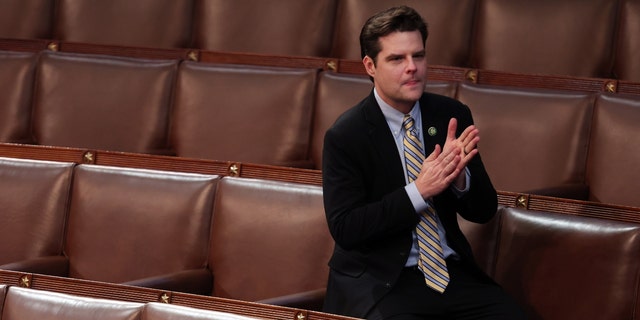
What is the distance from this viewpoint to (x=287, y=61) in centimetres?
73

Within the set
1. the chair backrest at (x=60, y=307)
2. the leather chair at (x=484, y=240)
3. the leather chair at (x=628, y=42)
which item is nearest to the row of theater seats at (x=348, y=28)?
the leather chair at (x=628, y=42)

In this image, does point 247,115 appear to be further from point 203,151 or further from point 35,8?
point 35,8

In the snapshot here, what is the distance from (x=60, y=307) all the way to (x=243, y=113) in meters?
0.29

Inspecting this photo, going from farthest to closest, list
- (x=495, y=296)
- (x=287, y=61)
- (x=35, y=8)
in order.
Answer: (x=35, y=8), (x=287, y=61), (x=495, y=296)

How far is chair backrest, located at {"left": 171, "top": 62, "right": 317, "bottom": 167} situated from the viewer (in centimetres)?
67

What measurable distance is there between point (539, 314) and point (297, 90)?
0.81 ft

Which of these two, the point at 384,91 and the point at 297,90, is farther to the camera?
the point at 297,90

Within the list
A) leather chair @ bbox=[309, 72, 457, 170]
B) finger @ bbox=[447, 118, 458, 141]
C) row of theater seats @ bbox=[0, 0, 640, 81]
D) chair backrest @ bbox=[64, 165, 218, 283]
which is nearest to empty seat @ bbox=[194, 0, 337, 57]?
row of theater seats @ bbox=[0, 0, 640, 81]

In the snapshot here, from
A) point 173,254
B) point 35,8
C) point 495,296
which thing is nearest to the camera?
point 495,296

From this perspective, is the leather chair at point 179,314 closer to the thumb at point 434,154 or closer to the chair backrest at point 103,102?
the thumb at point 434,154

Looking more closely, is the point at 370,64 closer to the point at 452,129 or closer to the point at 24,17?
the point at 452,129

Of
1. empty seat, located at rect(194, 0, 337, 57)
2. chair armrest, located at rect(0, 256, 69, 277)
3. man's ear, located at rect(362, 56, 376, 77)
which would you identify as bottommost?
chair armrest, located at rect(0, 256, 69, 277)

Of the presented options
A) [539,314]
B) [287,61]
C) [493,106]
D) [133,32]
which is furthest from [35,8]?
[539,314]

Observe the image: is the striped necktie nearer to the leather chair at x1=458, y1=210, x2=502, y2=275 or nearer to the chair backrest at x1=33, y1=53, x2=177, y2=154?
the leather chair at x1=458, y1=210, x2=502, y2=275
